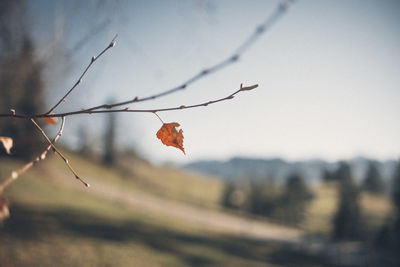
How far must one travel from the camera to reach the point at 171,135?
0.72 m

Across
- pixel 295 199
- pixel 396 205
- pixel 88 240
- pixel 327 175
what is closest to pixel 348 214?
pixel 396 205

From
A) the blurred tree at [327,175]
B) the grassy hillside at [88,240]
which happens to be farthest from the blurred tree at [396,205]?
the grassy hillside at [88,240]

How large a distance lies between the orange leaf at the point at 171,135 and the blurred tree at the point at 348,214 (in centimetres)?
3165

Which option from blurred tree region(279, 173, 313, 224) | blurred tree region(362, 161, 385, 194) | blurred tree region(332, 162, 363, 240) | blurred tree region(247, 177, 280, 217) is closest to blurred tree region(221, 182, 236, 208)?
blurred tree region(247, 177, 280, 217)

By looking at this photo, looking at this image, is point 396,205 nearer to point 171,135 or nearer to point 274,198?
point 274,198

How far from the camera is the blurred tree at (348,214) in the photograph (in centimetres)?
2558

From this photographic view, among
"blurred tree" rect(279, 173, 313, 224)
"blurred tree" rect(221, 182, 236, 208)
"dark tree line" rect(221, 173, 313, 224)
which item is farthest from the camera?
"blurred tree" rect(221, 182, 236, 208)

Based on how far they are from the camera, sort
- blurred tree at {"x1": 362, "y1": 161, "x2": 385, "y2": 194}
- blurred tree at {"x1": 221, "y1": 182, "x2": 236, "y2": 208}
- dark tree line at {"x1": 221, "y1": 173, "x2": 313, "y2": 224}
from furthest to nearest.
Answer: blurred tree at {"x1": 221, "y1": 182, "x2": 236, "y2": 208} → dark tree line at {"x1": 221, "y1": 173, "x2": 313, "y2": 224} → blurred tree at {"x1": 362, "y1": 161, "x2": 385, "y2": 194}

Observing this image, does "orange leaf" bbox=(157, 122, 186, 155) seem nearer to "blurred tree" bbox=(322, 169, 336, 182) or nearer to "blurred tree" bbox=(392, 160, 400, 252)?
"blurred tree" bbox=(392, 160, 400, 252)

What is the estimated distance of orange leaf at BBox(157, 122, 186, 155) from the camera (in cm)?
72

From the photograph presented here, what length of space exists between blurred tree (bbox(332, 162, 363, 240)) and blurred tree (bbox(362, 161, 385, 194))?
3.91 metres

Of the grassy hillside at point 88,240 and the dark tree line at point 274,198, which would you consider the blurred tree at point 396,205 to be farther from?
the dark tree line at point 274,198

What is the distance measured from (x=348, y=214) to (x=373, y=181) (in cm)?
889

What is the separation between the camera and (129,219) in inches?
601
